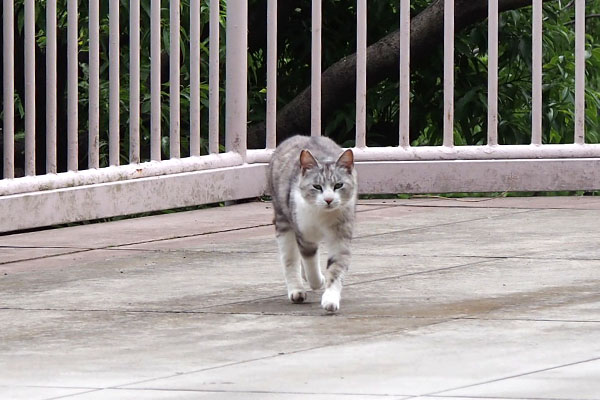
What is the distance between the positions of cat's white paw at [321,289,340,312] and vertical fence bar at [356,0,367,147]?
4.41 m

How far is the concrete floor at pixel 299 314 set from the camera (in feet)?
17.6

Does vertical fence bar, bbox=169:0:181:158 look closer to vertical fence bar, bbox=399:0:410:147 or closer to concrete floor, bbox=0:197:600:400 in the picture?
concrete floor, bbox=0:197:600:400

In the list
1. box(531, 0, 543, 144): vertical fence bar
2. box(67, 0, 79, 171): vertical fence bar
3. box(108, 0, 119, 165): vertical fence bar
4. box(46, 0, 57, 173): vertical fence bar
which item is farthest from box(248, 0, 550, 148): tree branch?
box(46, 0, 57, 173): vertical fence bar

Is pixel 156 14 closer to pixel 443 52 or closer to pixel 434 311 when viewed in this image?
pixel 443 52

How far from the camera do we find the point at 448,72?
1113cm

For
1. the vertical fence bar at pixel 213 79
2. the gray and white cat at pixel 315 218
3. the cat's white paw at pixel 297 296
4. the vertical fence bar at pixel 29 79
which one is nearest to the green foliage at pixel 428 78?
the vertical fence bar at pixel 213 79

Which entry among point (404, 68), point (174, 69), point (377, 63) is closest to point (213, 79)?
point (174, 69)

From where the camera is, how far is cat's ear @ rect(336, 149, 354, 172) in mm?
7289

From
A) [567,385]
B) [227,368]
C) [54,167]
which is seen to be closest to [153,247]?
[54,167]

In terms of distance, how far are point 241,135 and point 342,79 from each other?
1122 millimetres

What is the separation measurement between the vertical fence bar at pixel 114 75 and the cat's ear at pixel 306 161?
3.08m

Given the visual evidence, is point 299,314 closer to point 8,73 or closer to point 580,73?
point 8,73

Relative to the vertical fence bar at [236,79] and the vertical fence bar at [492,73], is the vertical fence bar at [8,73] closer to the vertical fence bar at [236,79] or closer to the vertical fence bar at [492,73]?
the vertical fence bar at [236,79]

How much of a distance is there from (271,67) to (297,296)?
440 cm
